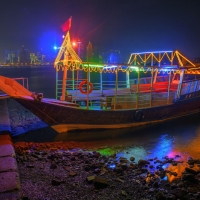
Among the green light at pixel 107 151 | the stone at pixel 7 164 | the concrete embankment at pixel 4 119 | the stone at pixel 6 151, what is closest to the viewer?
the stone at pixel 7 164

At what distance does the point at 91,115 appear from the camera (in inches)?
463

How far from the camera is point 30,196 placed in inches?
218

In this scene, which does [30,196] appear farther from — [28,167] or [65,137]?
[65,137]

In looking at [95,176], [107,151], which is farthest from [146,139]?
[95,176]

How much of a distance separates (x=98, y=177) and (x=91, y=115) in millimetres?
5395

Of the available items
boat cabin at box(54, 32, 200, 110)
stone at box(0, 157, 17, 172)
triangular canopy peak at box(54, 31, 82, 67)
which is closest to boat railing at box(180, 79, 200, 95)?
boat cabin at box(54, 32, 200, 110)

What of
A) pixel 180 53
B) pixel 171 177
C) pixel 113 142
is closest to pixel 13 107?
pixel 113 142

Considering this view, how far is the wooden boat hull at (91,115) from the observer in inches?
424

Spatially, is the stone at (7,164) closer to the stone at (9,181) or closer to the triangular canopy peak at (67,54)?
the stone at (9,181)

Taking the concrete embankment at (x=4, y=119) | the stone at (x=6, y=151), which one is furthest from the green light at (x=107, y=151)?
the concrete embankment at (x=4, y=119)

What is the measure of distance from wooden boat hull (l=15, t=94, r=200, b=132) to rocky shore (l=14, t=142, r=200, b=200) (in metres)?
2.05

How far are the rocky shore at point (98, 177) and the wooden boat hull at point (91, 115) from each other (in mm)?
2049

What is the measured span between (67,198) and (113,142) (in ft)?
18.2

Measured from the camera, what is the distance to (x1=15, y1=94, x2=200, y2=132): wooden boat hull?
424 inches
